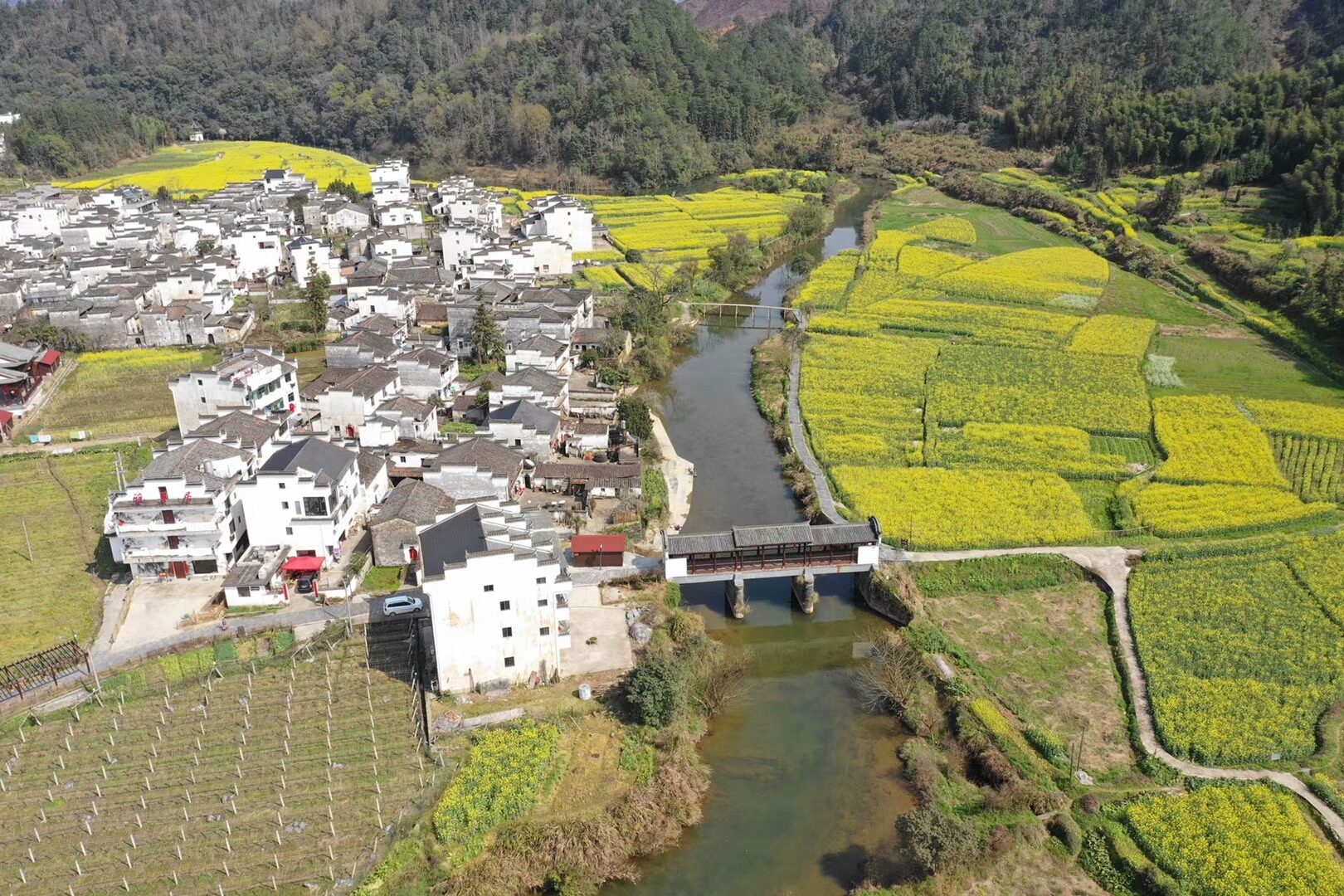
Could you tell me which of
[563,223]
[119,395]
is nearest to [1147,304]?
[563,223]

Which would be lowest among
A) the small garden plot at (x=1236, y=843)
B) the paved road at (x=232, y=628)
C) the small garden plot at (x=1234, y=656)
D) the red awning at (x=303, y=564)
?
the small garden plot at (x=1236, y=843)

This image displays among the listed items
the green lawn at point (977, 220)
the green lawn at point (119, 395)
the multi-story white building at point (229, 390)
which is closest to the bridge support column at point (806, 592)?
the multi-story white building at point (229, 390)

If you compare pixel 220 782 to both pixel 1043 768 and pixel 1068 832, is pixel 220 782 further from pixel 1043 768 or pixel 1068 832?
pixel 1043 768

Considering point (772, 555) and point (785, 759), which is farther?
point (772, 555)

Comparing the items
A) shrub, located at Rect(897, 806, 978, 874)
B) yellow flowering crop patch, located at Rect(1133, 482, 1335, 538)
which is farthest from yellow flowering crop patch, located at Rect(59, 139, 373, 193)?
shrub, located at Rect(897, 806, 978, 874)

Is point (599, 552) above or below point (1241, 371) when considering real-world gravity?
above

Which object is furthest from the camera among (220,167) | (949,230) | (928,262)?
(220,167)

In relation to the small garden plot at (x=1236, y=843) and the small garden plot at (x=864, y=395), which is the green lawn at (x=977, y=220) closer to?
the small garden plot at (x=864, y=395)
